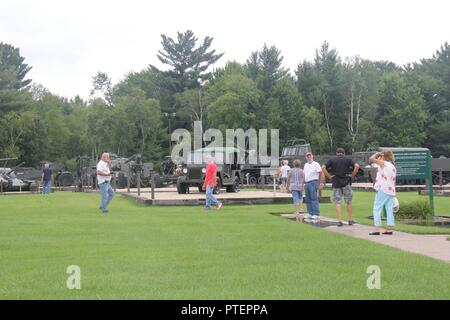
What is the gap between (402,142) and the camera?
6975 cm

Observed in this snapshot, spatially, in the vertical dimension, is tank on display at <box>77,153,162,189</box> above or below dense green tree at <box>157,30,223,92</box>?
below

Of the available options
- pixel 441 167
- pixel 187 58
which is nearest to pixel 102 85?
pixel 187 58

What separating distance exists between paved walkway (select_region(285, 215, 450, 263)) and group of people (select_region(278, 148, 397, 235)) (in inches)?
14.8

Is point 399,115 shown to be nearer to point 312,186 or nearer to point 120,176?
point 120,176

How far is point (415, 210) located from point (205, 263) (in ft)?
34.5

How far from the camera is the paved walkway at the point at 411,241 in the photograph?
10656 mm

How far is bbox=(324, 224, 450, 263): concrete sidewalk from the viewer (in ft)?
35.0

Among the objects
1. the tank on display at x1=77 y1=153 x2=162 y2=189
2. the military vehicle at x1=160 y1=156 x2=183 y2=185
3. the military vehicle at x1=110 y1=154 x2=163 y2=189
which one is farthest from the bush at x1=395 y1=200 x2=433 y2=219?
the military vehicle at x1=160 y1=156 x2=183 y2=185

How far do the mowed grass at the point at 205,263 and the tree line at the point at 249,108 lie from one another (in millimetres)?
54230

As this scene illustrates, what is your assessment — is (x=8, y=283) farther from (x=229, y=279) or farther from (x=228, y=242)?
(x=228, y=242)

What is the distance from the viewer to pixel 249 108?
2820 inches

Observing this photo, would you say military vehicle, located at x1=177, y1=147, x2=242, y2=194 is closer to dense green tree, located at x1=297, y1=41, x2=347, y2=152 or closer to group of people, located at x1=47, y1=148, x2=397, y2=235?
group of people, located at x1=47, y1=148, x2=397, y2=235

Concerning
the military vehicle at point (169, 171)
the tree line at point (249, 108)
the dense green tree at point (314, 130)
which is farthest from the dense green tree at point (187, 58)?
the military vehicle at point (169, 171)
